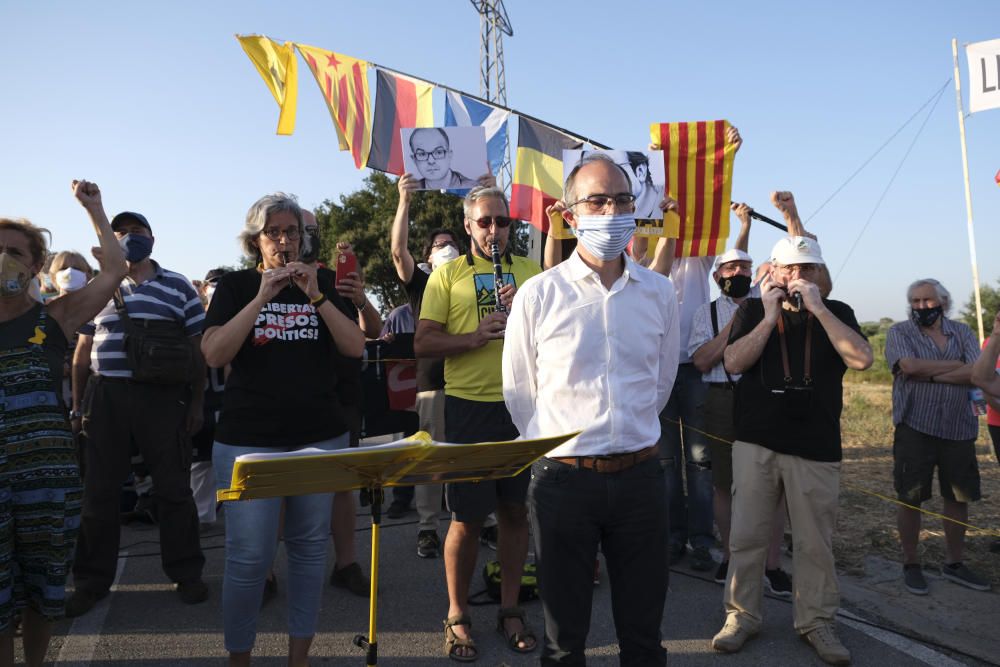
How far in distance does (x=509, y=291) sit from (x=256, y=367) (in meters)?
1.29

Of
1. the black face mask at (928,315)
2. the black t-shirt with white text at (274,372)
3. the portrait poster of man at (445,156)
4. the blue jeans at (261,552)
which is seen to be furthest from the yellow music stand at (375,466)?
the black face mask at (928,315)

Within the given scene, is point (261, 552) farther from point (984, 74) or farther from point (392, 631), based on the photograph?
point (984, 74)

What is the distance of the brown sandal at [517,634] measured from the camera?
394 centimetres

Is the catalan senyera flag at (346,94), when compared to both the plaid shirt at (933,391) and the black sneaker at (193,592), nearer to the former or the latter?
the black sneaker at (193,592)

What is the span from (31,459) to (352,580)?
2.30 m

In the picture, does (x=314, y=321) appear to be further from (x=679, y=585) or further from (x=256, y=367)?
(x=679, y=585)

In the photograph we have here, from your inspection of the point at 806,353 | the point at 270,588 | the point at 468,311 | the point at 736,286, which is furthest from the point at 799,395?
the point at 270,588

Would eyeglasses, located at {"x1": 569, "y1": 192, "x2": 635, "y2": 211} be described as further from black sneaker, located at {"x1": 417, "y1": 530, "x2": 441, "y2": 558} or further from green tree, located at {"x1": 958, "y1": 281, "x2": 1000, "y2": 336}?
green tree, located at {"x1": 958, "y1": 281, "x2": 1000, "y2": 336}

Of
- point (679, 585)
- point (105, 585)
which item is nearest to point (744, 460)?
point (679, 585)

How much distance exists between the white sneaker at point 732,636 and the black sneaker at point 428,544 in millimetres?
2282

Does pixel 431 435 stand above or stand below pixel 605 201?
below

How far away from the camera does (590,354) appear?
109 inches

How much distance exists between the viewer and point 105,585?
469cm

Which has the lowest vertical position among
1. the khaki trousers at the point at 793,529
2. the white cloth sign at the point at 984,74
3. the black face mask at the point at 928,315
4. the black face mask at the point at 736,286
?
the khaki trousers at the point at 793,529
